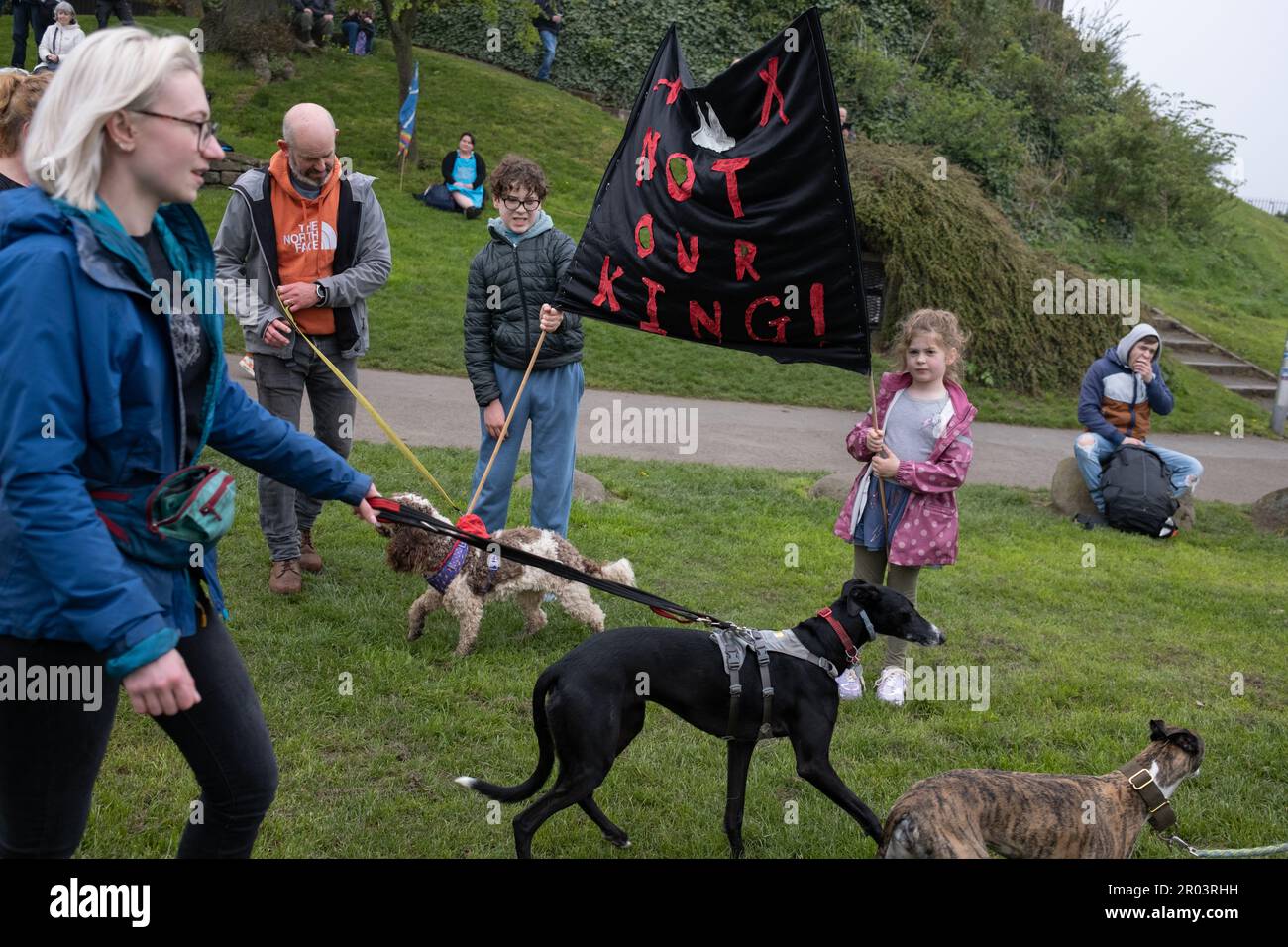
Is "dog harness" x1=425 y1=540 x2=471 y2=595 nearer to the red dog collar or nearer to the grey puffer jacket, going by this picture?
the grey puffer jacket

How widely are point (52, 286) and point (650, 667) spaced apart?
252cm

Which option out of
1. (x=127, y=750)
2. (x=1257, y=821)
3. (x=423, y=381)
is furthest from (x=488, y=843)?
(x=423, y=381)

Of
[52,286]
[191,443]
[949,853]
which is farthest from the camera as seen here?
[949,853]

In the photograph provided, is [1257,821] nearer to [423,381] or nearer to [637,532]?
[637,532]

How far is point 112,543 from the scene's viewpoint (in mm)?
2365

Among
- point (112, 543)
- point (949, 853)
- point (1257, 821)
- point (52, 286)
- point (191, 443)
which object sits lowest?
point (1257, 821)

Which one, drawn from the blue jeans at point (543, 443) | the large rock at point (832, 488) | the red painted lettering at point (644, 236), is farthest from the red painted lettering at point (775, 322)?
the large rock at point (832, 488)

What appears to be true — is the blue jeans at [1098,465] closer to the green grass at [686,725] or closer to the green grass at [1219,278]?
the green grass at [686,725]

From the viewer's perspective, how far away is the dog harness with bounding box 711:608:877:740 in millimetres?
4184

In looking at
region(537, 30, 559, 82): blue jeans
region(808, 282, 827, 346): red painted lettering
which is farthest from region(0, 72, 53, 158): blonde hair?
region(537, 30, 559, 82): blue jeans

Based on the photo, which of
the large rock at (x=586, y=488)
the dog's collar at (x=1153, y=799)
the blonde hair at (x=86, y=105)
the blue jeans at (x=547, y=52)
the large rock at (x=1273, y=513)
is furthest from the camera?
the blue jeans at (x=547, y=52)

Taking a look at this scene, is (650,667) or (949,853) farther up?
(650,667)

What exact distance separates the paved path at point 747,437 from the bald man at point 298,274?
12.5ft

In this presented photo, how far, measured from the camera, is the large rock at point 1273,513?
36.1 feet
